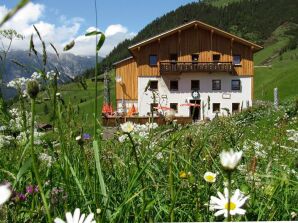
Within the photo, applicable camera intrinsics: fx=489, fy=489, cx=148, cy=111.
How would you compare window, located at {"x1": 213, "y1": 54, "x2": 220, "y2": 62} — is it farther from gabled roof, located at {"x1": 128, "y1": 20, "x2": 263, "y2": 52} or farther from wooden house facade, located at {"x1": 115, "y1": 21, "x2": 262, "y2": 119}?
gabled roof, located at {"x1": 128, "y1": 20, "x2": 263, "y2": 52}

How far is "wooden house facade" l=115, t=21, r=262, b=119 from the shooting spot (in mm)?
45312

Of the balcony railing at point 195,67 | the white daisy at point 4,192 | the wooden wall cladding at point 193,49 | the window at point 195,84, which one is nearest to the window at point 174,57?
the wooden wall cladding at point 193,49

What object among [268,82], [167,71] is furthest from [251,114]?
[268,82]

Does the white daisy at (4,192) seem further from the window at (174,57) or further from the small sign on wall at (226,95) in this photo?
the window at (174,57)

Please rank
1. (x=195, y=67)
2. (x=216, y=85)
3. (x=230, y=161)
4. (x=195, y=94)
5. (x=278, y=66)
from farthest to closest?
(x=278, y=66) → (x=216, y=85) → (x=195, y=67) → (x=195, y=94) → (x=230, y=161)

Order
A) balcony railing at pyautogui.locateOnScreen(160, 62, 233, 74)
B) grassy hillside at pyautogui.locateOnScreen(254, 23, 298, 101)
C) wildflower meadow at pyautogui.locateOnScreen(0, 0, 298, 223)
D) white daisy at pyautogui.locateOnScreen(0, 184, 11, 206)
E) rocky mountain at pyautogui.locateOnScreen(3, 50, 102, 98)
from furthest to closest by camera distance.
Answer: grassy hillside at pyautogui.locateOnScreen(254, 23, 298, 101) < balcony railing at pyautogui.locateOnScreen(160, 62, 233, 74) < rocky mountain at pyautogui.locateOnScreen(3, 50, 102, 98) < wildflower meadow at pyautogui.locateOnScreen(0, 0, 298, 223) < white daisy at pyautogui.locateOnScreen(0, 184, 11, 206)

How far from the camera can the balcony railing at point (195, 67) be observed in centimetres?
4516

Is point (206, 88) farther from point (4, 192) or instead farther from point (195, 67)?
point (4, 192)

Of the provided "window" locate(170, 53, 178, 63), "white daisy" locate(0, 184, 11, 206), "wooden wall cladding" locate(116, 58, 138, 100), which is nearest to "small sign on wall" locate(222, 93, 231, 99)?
"window" locate(170, 53, 178, 63)

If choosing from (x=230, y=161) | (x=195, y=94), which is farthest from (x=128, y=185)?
(x=195, y=94)

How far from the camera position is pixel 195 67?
45312mm

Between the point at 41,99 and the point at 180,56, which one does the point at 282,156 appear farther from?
the point at 180,56

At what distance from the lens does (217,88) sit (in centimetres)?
4584

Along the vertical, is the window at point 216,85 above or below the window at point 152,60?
below
